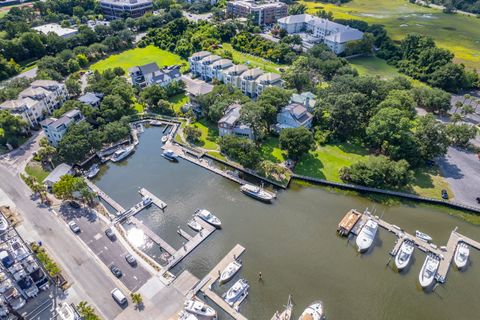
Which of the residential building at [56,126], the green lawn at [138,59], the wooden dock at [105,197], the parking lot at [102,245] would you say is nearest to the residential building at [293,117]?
the wooden dock at [105,197]

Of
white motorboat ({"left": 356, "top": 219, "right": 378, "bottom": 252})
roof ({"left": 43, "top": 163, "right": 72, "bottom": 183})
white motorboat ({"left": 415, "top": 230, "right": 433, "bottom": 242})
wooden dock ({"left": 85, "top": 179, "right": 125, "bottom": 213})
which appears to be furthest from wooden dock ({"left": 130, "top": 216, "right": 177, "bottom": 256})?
white motorboat ({"left": 415, "top": 230, "right": 433, "bottom": 242})

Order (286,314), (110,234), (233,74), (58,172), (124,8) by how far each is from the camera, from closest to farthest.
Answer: (286,314) → (110,234) → (58,172) → (233,74) → (124,8)

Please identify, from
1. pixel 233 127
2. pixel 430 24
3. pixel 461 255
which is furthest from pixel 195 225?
pixel 430 24

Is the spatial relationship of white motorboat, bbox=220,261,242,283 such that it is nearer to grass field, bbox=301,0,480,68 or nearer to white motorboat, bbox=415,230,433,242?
white motorboat, bbox=415,230,433,242

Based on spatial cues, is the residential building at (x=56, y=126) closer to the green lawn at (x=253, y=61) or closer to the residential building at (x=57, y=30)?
the green lawn at (x=253, y=61)

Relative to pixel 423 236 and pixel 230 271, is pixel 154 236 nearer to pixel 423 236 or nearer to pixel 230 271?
pixel 230 271

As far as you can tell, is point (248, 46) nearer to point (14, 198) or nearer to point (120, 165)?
point (120, 165)
